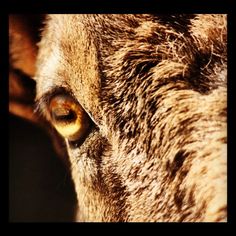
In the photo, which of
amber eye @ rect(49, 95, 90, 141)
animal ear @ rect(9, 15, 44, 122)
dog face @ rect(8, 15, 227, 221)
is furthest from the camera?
animal ear @ rect(9, 15, 44, 122)

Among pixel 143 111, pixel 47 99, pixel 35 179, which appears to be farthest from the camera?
pixel 35 179

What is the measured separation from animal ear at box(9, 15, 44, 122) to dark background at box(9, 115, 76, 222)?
0.07 metres

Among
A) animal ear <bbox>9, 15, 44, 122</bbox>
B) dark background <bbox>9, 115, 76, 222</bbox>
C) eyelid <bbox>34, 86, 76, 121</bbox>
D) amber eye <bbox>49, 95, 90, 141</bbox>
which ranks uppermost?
animal ear <bbox>9, 15, 44, 122</bbox>

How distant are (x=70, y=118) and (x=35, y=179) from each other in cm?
52

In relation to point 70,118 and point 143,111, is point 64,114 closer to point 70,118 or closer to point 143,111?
point 70,118

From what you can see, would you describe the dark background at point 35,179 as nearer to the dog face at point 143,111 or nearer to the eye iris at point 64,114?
the dog face at point 143,111

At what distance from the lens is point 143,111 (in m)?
1.70

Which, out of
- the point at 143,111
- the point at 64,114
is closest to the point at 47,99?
the point at 64,114

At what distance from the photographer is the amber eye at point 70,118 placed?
1859mm

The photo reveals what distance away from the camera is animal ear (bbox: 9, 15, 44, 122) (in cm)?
221

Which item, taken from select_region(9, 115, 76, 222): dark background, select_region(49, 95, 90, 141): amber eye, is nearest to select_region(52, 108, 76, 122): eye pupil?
select_region(49, 95, 90, 141): amber eye

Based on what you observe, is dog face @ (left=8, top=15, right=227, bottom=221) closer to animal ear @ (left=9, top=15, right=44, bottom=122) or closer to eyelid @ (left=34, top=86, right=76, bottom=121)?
eyelid @ (left=34, top=86, right=76, bottom=121)

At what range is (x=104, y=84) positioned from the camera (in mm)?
1800
